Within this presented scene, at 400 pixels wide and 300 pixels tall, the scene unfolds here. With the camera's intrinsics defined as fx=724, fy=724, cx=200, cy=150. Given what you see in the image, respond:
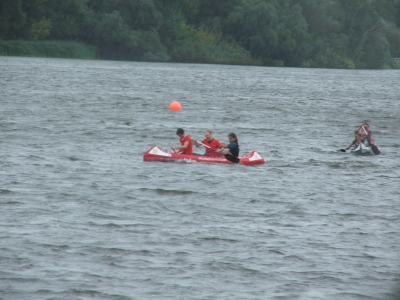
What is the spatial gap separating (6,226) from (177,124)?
17636 mm

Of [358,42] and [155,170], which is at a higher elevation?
[358,42]

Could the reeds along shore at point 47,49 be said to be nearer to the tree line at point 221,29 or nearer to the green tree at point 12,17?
the tree line at point 221,29

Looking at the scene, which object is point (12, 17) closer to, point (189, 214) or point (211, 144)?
point (211, 144)

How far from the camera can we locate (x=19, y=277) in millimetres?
9633

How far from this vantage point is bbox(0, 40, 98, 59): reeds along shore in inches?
2655

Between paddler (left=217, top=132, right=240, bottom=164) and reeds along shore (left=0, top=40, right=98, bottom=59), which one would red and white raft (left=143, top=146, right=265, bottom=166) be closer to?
paddler (left=217, top=132, right=240, bottom=164)

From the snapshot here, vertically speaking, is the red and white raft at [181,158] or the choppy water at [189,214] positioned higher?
the red and white raft at [181,158]

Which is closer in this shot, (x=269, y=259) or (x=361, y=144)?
(x=269, y=259)

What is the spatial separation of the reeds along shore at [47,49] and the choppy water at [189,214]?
1532 inches

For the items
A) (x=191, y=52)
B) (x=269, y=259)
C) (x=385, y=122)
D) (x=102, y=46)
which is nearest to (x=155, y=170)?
(x=269, y=259)

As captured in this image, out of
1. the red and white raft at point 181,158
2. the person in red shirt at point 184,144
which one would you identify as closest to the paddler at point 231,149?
the red and white raft at point 181,158

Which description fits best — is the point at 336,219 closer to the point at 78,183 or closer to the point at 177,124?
the point at 78,183

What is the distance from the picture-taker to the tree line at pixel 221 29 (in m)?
72.1

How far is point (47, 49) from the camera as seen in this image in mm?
69312
